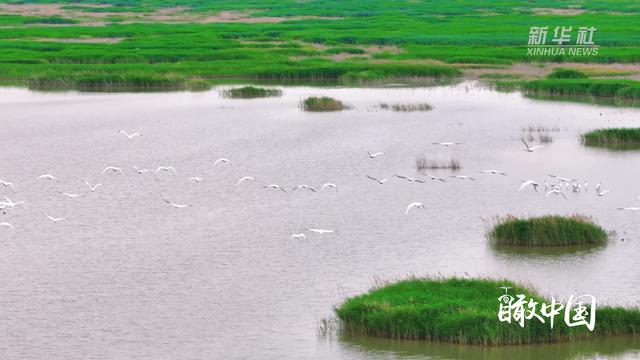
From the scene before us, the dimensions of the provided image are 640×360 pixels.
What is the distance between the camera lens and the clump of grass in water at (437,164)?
44.4 metres

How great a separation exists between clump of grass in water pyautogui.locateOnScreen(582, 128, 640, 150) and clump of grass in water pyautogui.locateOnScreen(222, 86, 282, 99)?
2265 centimetres

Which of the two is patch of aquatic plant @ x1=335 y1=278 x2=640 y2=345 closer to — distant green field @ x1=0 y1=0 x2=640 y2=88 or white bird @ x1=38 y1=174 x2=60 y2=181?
white bird @ x1=38 y1=174 x2=60 y2=181

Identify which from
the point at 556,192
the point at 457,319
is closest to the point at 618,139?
the point at 556,192

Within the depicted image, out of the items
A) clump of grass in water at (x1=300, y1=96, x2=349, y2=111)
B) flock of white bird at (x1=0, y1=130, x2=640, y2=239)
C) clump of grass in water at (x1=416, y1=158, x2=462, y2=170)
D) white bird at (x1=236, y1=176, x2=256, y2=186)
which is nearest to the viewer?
flock of white bird at (x1=0, y1=130, x2=640, y2=239)

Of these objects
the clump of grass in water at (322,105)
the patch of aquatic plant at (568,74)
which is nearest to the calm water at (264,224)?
the clump of grass in water at (322,105)

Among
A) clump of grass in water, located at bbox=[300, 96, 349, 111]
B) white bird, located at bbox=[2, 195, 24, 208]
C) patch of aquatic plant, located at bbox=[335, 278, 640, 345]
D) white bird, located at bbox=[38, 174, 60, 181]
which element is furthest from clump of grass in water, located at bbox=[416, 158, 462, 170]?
patch of aquatic plant, located at bbox=[335, 278, 640, 345]

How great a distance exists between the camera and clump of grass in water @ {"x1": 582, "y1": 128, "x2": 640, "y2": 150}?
49.0 m

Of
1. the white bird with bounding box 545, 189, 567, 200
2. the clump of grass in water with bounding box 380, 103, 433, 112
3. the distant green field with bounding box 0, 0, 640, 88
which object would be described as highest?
the white bird with bounding box 545, 189, 567, 200

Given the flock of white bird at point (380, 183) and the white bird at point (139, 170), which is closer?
the flock of white bird at point (380, 183)

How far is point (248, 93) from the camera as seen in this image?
2630 inches

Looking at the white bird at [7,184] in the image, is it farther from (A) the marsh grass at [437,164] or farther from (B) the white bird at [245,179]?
(A) the marsh grass at [437,164]

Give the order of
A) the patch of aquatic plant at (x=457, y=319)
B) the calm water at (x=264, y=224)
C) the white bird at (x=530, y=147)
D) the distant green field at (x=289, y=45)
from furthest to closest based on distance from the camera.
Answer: the distant green field at (x=289, y=45) → the white bird at (x=530, y=147) → the calm water at (x=264, y=224) → the patch of aquatic plant at (x=457, y=319)

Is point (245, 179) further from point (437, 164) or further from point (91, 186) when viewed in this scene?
point (437, 164)

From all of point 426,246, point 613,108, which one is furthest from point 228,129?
point 426,246
